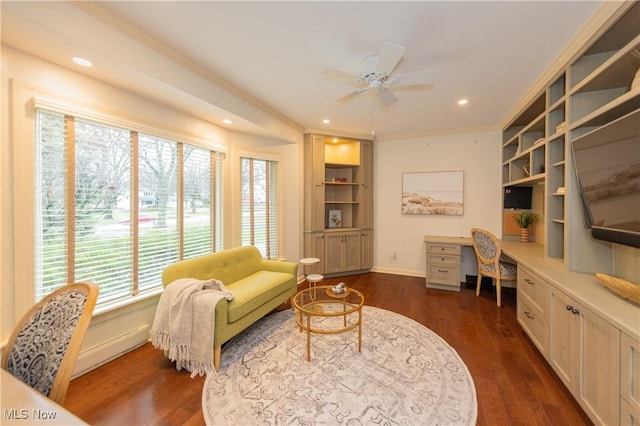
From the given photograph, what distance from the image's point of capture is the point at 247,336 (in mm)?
2625

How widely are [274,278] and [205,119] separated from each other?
2.17 meters

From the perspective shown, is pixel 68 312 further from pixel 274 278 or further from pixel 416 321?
pixel 416 321

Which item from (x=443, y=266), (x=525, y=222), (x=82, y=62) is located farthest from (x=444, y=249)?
(x=82, y=62)

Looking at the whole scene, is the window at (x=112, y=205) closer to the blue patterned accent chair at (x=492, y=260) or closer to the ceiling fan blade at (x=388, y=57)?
the ceiling fan blade at (x=388, y=57)

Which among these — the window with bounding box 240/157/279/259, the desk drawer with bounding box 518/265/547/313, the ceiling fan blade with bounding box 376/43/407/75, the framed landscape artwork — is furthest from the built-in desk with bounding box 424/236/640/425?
the window with bounding box 240/157/279/259

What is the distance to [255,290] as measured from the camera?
103 inches

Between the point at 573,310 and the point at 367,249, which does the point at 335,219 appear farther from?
the point at 573,310

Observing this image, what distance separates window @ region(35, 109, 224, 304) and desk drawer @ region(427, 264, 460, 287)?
352cm

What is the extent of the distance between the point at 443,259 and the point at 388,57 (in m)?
3.30

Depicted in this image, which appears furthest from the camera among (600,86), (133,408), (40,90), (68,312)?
(600,86)

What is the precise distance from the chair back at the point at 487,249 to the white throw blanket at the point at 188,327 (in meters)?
3.44

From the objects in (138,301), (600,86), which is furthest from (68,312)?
(600,86)

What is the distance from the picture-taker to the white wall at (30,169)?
172 cm

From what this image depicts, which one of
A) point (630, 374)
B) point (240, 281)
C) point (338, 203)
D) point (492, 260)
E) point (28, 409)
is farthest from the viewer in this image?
point (338, 203)
